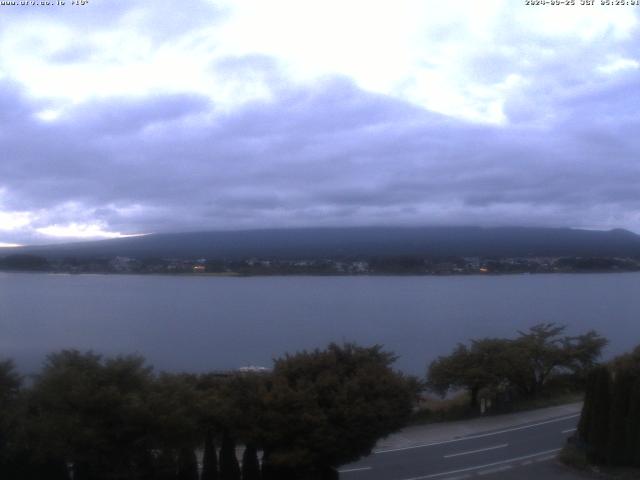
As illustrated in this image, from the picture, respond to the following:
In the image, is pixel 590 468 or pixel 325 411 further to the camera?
pixel 590 468

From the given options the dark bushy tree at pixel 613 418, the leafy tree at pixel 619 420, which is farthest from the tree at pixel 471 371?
the leafy tree at pixel 619 420

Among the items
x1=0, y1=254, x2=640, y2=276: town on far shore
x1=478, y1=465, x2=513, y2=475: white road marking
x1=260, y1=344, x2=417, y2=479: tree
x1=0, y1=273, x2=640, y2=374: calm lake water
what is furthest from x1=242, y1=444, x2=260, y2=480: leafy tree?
x1=0, y1=254, x2=640, y2=276: town on far shore

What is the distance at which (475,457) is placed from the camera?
19.5 meters

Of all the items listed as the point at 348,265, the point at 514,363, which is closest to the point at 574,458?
the point at 514,363

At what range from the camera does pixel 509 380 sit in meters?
29.7

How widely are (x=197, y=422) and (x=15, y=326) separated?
29.2 meters

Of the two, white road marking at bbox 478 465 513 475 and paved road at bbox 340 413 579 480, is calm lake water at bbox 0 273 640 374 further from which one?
white road marking at bbox 478 465 513 475

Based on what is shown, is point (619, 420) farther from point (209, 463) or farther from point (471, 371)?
point (471, 371)

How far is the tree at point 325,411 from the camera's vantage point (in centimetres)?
1383

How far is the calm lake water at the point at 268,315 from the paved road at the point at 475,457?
12.2ft

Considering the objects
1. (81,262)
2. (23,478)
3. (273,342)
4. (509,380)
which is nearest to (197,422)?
(23,478)

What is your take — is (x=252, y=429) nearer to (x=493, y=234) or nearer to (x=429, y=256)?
(x=429, y=256)

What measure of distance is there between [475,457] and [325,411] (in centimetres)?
706

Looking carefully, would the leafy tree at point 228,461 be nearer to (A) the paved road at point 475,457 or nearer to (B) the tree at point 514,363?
(A) the paved road at point 475,457
